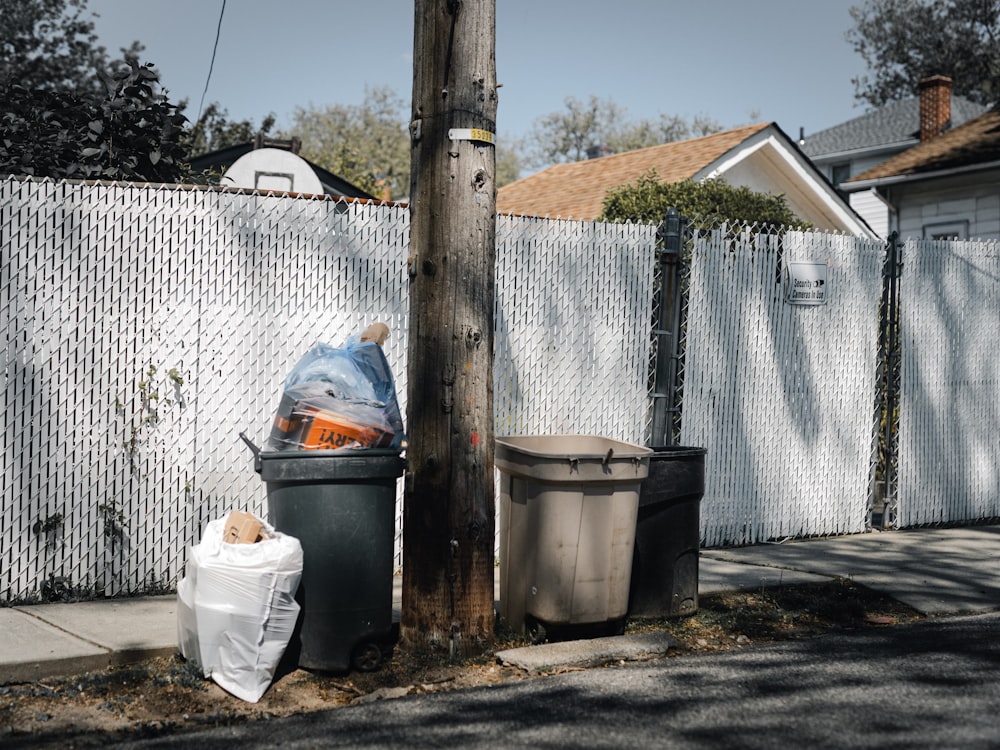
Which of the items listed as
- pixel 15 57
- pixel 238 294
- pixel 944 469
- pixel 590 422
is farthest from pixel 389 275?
pixel 15 57

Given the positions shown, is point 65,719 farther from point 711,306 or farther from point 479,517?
point 711,306

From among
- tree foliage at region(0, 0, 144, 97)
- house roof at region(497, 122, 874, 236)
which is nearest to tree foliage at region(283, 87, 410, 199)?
tree foliage at region(0, 0, 144, 97)

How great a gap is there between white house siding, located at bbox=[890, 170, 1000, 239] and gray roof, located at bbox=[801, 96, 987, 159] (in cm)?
1350

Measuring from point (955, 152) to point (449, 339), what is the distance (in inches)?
770

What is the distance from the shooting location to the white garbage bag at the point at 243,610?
16.5 ft

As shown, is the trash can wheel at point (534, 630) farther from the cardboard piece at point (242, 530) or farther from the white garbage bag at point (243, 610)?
the cardboard piece at point (242, 530)

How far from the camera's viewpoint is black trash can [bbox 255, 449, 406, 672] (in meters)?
5.32

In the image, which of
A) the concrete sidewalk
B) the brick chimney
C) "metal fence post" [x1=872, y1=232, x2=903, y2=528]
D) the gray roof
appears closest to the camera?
the concrete sidewalk

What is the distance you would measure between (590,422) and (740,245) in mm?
1919

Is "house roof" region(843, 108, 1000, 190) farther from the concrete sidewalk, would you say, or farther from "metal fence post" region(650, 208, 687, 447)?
"metal fence post" region(650, 208, 687, 447)

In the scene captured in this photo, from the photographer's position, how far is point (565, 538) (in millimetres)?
5836

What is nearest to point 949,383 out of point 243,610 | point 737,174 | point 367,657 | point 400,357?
point 400,357

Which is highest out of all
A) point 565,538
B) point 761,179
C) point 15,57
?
point 15,57

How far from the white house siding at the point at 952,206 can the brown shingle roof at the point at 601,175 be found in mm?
4040
